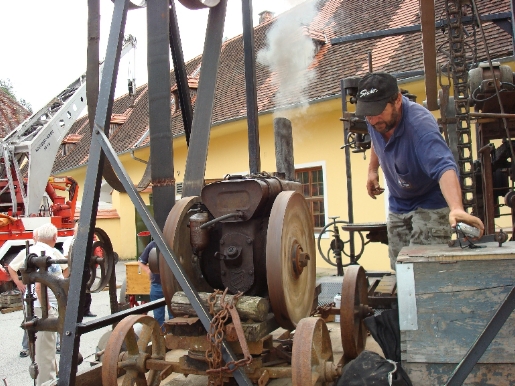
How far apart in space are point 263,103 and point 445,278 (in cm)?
1201

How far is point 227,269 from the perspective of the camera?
2.96 metres

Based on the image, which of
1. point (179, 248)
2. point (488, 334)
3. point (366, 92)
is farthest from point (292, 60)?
point (488, 334)

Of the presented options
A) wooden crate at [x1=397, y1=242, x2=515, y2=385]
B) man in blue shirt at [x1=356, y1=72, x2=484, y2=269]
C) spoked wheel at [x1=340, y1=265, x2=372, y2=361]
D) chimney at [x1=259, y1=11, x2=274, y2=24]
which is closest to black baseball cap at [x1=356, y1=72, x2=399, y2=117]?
man in blue shirt at [x1=356, y1=72, x2=484, y2=269]

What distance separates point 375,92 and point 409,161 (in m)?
0.48

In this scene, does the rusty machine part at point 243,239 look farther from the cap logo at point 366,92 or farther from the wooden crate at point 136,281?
the wooden crate at point 136,281

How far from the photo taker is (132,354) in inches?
109

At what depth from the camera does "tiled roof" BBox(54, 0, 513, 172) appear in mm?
10805

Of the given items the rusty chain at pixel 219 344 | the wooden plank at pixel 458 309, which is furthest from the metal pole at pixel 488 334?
the rusty chain at pixel 219 344

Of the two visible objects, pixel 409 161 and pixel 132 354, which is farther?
pixel 409 161

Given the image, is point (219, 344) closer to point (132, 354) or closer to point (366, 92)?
point (132, 354)

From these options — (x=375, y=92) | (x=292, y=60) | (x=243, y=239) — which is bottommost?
(x=243, y=239)

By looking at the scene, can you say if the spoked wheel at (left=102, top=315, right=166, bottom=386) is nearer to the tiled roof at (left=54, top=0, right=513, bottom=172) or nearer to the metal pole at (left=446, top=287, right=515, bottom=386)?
the metal pole at (left=446, top=287, right=515, bottom=386)

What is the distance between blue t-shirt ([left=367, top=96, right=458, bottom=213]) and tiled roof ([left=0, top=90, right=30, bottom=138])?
2599 centimetres

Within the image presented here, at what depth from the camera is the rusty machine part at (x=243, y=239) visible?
281 cm
